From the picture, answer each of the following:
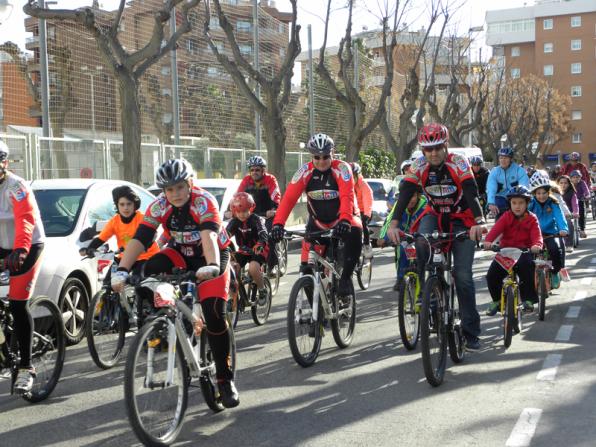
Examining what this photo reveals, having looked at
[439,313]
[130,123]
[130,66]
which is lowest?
[439,313]

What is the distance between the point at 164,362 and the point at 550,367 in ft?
11.8

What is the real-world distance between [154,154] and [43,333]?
14917mm

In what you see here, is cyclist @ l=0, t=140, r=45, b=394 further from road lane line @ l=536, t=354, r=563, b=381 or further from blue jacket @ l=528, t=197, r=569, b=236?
blue jacket @ l=528, t=197, r=569, b=236

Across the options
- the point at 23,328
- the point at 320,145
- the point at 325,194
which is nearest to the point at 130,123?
the point at 325,194

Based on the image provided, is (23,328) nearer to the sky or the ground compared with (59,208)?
nearer to the ground

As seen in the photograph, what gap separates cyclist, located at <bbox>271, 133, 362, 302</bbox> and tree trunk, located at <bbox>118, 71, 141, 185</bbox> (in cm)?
878

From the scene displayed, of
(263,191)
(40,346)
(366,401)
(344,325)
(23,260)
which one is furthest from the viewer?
(263,191)

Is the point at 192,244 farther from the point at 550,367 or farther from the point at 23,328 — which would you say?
the point at 550,367

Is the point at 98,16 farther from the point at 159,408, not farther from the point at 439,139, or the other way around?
the point at 159,408

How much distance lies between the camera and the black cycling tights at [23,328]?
Answer: 6039mm

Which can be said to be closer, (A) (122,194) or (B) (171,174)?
(B) (171,174)

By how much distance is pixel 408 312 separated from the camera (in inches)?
298

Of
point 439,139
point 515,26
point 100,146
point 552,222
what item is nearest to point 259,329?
point 439,139

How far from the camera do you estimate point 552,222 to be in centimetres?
1067
